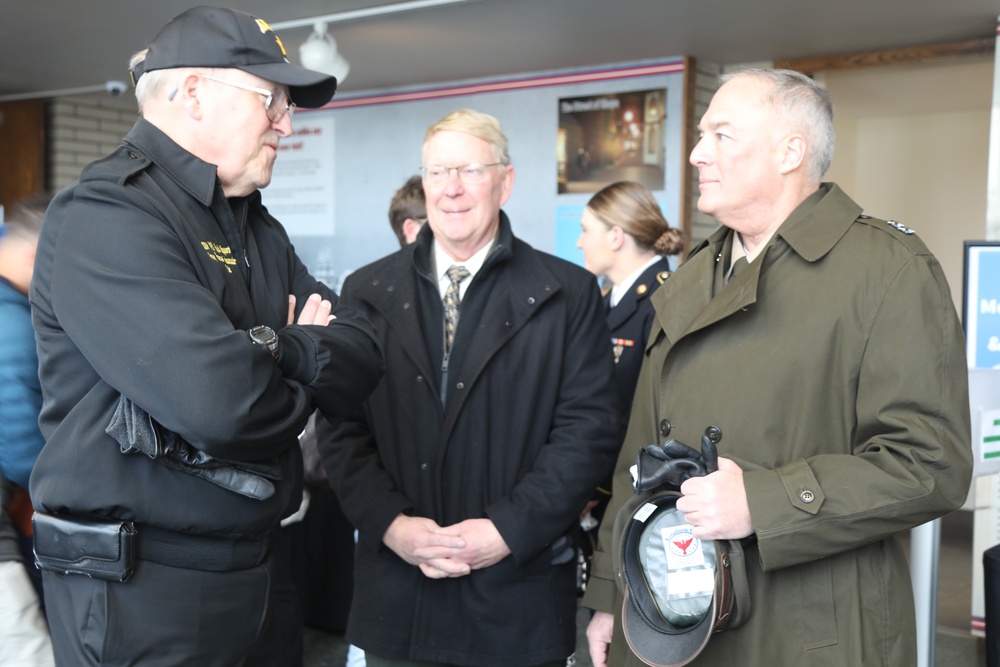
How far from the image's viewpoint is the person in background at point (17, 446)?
2.30 metres

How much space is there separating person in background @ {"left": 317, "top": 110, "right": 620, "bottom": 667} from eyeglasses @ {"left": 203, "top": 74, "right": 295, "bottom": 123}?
69cm

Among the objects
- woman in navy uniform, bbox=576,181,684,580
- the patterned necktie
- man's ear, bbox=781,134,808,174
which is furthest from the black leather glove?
woman in navy uniform, bbox=576,181,684,580

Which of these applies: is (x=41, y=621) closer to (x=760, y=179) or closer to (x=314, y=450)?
(x=314, y=450)

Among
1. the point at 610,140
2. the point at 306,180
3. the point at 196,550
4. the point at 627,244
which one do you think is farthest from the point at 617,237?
the point at 306,180

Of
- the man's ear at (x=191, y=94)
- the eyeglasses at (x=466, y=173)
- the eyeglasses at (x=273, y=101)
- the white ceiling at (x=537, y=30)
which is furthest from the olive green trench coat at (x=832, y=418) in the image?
the white ceiling at (x=537, y=30)

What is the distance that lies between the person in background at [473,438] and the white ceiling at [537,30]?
302 cm

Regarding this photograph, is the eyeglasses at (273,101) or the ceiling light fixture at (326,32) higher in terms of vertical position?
the ceiling light fixture at (326,32)

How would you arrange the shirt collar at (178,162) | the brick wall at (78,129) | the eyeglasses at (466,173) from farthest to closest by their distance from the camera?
1. the brick wall at (78,129)
2. the eyeglasses at (466,173)
3. the shirt collar at (178,162)

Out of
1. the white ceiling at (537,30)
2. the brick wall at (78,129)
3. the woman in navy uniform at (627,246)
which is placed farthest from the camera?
the brick wall at (78,129)

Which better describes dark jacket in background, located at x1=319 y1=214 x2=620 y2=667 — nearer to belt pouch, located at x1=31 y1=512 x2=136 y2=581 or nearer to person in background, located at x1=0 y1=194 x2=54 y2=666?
person in background, located at x1=0 y1=194 x2=54 y2=666

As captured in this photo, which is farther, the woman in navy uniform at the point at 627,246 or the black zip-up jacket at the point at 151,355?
the woman in navy uniform at the point at 627,246

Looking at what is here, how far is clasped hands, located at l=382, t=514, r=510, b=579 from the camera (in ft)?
7.64

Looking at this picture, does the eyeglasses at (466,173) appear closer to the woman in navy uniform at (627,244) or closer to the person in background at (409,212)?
the woman in navy uniform at (627,244)

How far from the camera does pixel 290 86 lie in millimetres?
1877
